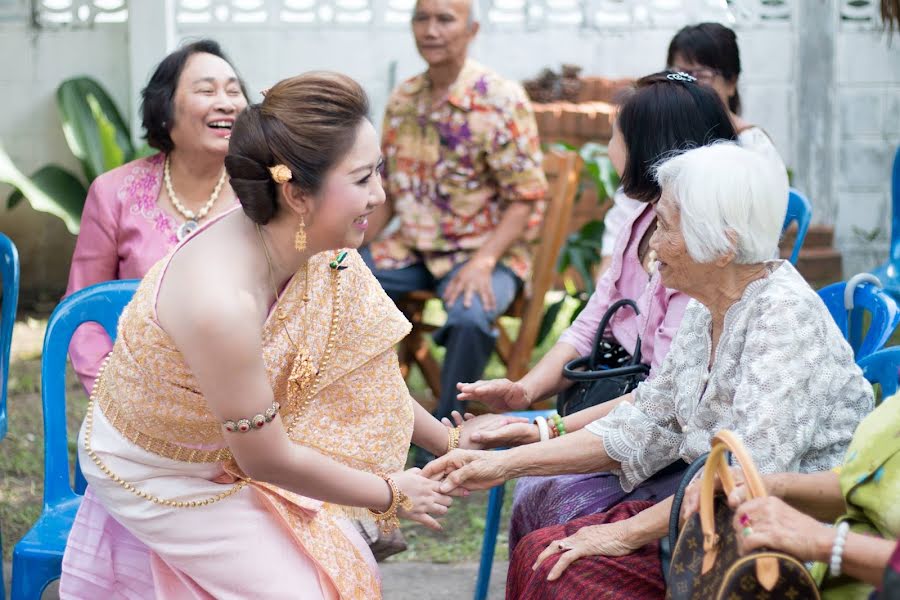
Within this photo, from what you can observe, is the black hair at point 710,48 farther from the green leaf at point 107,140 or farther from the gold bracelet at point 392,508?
the green leaf at point 107,140

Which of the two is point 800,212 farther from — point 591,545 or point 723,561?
point 723,561

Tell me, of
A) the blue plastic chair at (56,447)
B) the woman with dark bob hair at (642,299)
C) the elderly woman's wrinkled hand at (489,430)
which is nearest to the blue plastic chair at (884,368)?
the woman with dark bob hair at (642,299)

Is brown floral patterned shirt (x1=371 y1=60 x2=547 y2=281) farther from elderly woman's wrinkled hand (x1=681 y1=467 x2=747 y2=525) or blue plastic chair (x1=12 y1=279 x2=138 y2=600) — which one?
elderly woman's wrinkled hand (x1=681 y1=467 x2=747 y2=525)

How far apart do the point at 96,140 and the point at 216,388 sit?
5.13 m

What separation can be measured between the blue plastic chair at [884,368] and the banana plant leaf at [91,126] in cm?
508

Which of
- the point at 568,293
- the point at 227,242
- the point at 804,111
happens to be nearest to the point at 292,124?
the point at 227,242

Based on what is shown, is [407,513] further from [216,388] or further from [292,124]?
[292,124]

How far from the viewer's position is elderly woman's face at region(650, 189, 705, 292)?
2.45m

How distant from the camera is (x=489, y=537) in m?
3.46

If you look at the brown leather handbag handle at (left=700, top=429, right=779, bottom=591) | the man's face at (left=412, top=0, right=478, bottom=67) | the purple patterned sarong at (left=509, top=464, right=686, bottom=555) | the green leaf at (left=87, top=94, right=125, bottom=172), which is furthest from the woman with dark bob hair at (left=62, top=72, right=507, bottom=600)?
the green leaf at (left=87, top=94, right=125, bottom=172)

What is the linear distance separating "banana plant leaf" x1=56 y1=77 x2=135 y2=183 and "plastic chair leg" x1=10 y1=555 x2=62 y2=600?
14.3ft

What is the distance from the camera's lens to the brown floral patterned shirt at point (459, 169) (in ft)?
16.2

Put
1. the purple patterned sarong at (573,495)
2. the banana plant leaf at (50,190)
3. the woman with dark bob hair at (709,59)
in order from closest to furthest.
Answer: the purple patterned sarong at (573,495) < the woman with dark bob hair at (709,59) < the banana plant leaf at (50,190)

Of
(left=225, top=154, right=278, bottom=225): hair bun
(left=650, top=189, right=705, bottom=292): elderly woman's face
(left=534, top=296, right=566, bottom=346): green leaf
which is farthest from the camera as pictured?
(left=534, top=296, right=566, bottom=346): green leaf
